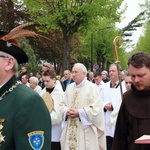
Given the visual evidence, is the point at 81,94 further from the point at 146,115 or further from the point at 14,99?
the point at 14,99

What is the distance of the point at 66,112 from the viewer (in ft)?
23.6

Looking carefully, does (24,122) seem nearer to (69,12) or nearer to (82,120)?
(82,120)

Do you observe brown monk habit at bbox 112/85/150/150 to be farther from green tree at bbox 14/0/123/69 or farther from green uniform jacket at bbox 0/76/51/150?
green tree at bbox 14/0/123/69

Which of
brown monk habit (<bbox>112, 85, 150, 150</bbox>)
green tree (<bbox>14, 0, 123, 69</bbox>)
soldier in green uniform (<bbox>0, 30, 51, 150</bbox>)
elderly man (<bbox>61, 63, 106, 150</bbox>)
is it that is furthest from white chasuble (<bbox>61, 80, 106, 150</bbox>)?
green tree (<bbox>14, 0, 123, 69</bbox>)

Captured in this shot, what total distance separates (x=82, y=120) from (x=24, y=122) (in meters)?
4.69

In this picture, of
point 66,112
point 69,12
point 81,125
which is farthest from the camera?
point 69,12

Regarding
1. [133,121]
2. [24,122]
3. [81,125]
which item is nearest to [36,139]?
[24,122]

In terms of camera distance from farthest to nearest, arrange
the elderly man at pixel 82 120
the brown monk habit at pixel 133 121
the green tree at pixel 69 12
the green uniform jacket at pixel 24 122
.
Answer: the green tree at pixel 69 12, the elderly man at pixel 82 120, the brown monk habit at pixel 133 121, the green uniform jacket at pixel 24 122

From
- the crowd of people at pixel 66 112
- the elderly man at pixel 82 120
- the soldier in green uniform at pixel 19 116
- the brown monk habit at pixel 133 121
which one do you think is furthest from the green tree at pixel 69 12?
the soldier in green uniform at pixel 19 116

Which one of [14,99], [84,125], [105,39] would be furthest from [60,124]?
[105,39]

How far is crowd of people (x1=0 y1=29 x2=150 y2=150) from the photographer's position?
2609mm

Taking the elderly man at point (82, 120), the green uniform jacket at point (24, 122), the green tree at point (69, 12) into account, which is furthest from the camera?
the green tree at point (69, 12)

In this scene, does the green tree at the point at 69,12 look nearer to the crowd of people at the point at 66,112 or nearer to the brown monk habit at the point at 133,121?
the crowd of people at the point at 66,112

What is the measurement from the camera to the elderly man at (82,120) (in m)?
7.26
